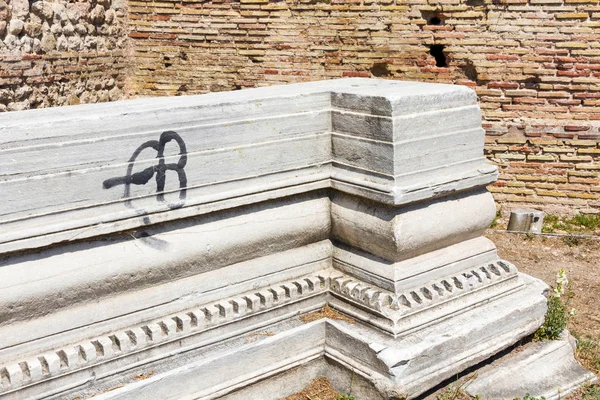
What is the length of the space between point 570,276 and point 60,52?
4691 millimetres

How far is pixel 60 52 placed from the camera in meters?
6.37

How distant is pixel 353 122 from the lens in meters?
3.05

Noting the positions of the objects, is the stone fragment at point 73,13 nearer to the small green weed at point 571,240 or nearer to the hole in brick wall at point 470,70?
the hole in brick wall at point 470,70

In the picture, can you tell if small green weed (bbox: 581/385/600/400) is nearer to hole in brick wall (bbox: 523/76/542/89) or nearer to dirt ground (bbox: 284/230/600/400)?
dirt ground (bbox: 284/230/600/400)

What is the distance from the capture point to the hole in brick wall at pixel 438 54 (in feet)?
21.5

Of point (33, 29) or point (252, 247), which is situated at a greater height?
point (33, 29)

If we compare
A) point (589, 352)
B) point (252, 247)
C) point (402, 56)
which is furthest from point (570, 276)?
point (252, 247)

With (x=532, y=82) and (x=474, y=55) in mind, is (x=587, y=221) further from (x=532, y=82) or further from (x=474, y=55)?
(x=474, y=55)

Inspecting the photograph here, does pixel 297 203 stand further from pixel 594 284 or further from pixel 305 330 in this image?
pixel 594 284

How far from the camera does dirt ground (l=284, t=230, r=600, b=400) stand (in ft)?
10.1

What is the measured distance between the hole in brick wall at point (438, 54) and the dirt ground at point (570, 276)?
168 centimetres

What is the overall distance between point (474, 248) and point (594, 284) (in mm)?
2102

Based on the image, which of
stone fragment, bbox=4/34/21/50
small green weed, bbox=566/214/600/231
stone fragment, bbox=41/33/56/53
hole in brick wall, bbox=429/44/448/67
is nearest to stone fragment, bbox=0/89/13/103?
stone fragment, bbox=4/34/21/50

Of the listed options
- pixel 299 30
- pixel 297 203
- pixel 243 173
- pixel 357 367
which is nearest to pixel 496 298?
pixel 357 367
